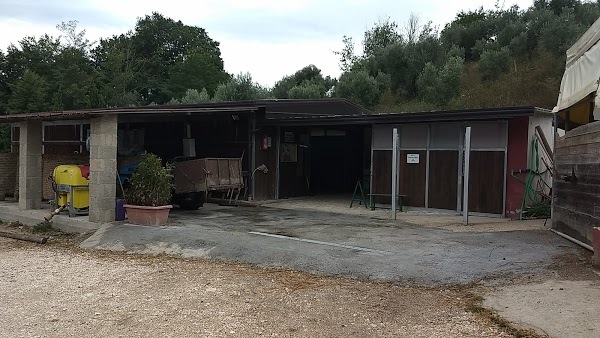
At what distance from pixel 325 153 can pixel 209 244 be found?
9.89 meters

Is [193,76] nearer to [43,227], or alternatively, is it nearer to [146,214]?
[43,227]

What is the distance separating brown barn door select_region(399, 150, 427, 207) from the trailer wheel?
16.2 ft

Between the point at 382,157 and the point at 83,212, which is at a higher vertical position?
the point at 382,157

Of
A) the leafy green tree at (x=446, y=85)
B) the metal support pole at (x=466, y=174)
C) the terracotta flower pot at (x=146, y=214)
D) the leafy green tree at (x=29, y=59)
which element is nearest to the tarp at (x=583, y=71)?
the metal support pole at (x=466, y=174)

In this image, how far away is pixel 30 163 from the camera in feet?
39.3

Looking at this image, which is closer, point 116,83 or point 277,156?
point 277,156

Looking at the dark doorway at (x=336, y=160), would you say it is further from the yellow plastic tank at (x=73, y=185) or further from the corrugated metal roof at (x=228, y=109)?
the yellow plastic tank at (x=73, y=185)

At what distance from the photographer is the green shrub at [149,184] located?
9.76m

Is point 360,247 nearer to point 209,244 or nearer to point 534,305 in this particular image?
point 209,244

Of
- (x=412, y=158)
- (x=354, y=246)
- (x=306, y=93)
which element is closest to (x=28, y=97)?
(x=306, y=93)

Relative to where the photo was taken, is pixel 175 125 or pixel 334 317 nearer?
pixel 334 317

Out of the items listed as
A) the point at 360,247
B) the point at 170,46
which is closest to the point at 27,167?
the point at 360,247

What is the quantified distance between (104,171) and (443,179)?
7522 millimetres

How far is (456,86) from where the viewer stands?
24844 mm
